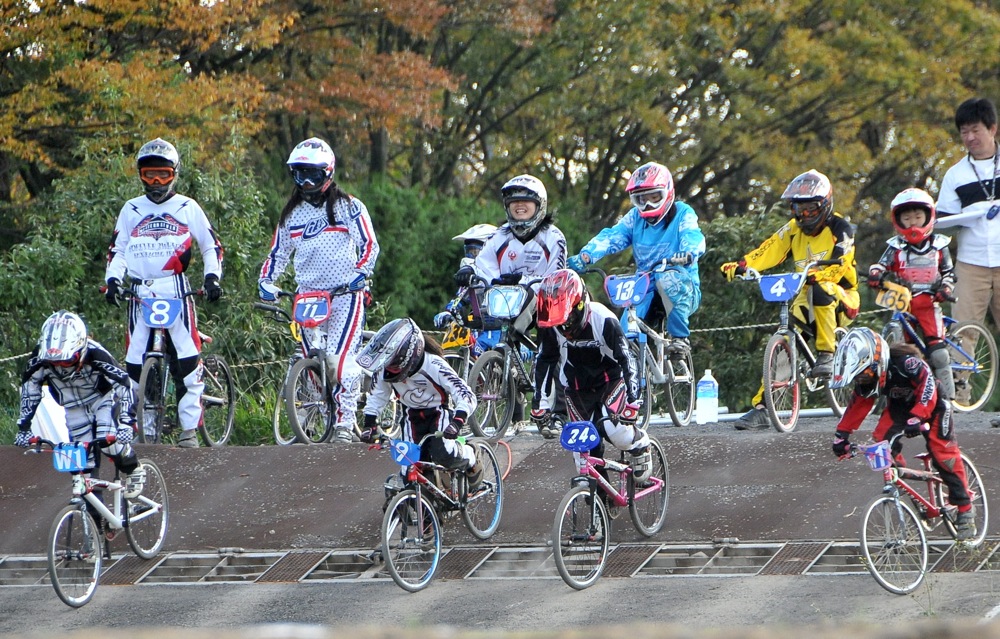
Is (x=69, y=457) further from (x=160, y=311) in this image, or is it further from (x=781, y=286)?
(x=781, y=286)

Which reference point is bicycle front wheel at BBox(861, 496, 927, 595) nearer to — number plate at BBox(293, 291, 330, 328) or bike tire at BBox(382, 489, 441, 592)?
bike tire at BBox(382, 489, 441, 592)

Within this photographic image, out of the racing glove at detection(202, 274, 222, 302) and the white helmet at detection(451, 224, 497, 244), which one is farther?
the white helmet at detection(451, 224, 497, 244)

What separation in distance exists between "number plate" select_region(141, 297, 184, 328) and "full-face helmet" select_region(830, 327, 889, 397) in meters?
5.14

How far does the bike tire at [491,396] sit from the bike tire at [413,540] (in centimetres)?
238

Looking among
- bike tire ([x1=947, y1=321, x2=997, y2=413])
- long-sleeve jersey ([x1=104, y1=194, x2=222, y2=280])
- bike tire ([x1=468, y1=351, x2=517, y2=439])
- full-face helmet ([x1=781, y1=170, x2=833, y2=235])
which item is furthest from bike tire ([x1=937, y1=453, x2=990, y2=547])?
long-sleeve jersey ([x1=104, y1=194, x2=222, y2=280])

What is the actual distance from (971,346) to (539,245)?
11.1 ft

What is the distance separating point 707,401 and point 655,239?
1665 millimetres

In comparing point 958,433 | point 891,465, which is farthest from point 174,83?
point 891,465

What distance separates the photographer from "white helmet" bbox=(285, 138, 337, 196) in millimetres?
11320

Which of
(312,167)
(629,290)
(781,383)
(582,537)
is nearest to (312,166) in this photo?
(312,167)

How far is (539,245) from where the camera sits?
1154 cm

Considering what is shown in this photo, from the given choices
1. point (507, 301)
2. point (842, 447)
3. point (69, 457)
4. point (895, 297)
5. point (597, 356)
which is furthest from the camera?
point (507, 301)

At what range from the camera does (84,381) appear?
9.58 metres

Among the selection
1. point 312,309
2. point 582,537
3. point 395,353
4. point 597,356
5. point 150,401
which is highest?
point 312,309
